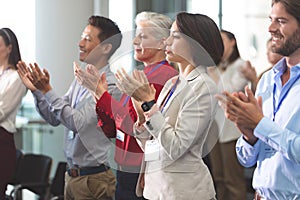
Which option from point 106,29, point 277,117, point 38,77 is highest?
point 106,29

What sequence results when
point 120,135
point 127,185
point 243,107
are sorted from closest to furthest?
1. point 243,107
2. point 120,135
3. point 127,185

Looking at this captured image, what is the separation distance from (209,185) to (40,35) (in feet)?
7.07

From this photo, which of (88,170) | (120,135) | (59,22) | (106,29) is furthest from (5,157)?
(120,135)

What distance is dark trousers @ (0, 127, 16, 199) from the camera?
445cm

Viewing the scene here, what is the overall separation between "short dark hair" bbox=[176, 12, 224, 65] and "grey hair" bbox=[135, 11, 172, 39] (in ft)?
0.69

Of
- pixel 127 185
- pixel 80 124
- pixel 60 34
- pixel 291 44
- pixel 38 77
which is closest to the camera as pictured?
pixel 291 44

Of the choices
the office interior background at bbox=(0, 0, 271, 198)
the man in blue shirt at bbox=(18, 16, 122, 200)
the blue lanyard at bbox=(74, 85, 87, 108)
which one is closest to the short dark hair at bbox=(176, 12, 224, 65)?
the office interior background at bbox=(0, 0, 271, 198)

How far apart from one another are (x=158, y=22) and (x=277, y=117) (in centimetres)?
90

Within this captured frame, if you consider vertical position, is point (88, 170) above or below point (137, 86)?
below

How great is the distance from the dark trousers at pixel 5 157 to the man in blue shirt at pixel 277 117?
83.7 inches

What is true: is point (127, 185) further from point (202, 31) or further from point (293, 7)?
point (293, 7)

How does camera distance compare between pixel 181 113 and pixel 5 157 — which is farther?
pixel 5 157

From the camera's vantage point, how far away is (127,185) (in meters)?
3.35

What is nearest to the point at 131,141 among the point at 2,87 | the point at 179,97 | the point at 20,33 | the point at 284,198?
the point at 179,97
